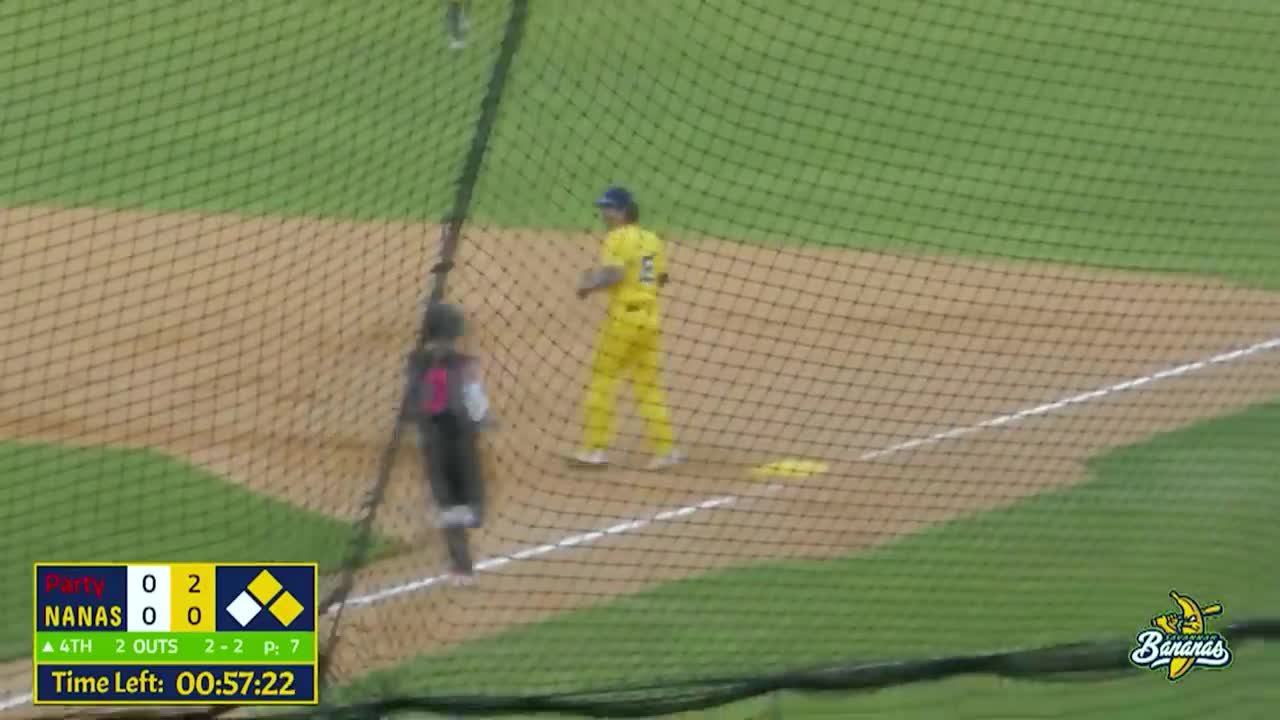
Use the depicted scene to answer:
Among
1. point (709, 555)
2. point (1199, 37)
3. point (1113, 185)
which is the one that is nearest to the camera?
point (709, 555)

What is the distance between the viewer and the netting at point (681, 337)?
277 inches

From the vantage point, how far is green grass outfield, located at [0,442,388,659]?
24.3 feet

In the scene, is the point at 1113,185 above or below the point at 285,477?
above

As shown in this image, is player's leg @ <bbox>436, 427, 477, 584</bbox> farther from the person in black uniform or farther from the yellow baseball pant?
the yellow baseball pant

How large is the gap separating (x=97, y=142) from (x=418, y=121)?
3074 mm

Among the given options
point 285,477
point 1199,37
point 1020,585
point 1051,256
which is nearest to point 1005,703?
point 1020,585

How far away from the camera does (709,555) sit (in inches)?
316

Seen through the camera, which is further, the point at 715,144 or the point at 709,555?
the point at 715,144

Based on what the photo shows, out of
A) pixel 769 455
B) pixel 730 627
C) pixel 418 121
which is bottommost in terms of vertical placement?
pixel 730 627

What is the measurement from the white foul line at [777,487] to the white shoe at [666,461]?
0.59 metres

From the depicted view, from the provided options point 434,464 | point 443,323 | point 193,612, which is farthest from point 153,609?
point 443,323

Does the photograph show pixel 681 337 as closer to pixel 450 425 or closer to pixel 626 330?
pixel 626 330

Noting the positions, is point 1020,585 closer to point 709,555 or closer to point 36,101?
point 709,555

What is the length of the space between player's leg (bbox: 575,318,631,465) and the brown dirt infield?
0.17 m
